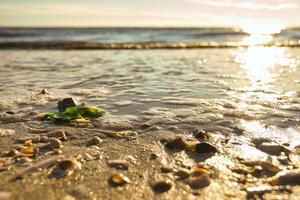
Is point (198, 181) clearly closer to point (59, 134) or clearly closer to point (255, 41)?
point (59, 134)

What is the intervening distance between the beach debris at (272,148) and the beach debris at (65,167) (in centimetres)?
173

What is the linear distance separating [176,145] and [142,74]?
532 centimetres

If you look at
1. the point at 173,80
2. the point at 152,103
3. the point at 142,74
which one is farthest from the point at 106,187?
the point at 142,74

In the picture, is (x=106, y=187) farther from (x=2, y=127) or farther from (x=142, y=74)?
(x=142, y=74)

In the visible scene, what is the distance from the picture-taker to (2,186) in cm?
253

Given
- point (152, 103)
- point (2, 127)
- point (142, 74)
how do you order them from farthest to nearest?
point (142, 74) < point (152, 103) < point (2, 127)

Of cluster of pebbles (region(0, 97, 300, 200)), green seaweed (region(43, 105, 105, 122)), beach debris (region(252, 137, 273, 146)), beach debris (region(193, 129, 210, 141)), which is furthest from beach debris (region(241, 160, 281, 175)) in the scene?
green seaweed (region(43, 105, 105, 122))

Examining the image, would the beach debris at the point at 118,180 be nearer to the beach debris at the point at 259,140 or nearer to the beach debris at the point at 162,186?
the beach debris at the point at 162,186

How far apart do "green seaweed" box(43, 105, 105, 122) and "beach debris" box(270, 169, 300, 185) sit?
8.51ft

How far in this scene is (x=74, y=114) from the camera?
15.1 feet

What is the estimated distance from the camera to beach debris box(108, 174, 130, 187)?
2.65m

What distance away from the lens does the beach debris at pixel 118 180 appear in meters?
2.65

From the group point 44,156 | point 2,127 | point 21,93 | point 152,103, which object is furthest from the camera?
point 21,93

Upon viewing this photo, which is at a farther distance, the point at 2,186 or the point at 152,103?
the point at 152,103
